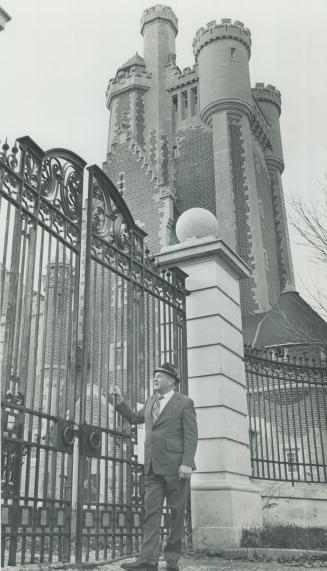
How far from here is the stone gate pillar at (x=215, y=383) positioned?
589cm

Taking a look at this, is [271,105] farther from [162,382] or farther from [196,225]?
[162,382]

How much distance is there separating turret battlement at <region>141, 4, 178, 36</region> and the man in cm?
3685

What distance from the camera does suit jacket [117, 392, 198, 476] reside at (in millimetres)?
4277

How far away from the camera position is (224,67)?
100 feet

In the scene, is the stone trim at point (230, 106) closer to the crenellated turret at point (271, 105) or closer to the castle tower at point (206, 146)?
the castle tower at point (206, 146)

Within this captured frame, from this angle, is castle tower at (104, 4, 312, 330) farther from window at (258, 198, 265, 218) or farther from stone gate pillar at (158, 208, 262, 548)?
stone gate pillar at (158, 208, 262, 548)

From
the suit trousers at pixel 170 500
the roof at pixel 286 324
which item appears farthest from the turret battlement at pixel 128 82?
the suit trousers at pixel 170 500

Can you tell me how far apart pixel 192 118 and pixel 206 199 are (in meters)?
5.66

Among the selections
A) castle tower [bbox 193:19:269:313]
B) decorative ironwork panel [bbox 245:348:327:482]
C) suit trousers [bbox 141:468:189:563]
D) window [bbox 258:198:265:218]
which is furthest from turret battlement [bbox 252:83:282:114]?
suit trousers [bbox 141:468:189:563]

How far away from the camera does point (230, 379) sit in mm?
6547

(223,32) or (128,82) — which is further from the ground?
(128,82)

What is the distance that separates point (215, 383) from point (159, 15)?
35423mm

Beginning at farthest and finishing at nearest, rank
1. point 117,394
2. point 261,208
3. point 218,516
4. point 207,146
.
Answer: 1. point 207,146
2. point 261,208
3. point 218,516
4. point 117,394

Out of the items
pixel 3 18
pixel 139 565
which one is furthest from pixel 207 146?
pixel 139 565
